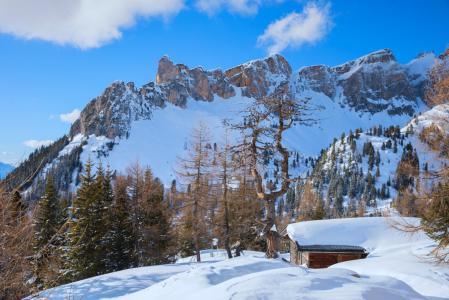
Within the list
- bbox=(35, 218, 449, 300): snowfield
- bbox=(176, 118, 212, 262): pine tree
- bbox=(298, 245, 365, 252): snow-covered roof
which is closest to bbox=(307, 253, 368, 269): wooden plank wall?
bbox=(298, 245, 365, 252): snow-covered roof

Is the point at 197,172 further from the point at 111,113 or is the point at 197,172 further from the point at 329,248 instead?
the point at 111,113

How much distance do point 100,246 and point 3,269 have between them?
14125 millimetres

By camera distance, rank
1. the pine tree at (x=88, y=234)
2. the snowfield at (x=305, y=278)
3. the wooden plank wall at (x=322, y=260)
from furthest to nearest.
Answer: the pine tree at (x=88, y=234) → the wooden plank wall at (x=322, y=260) → the snowfield at (x=305, y=278)

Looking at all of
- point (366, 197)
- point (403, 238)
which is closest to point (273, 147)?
point (403, 238)

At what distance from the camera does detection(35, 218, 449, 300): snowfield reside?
4176 millimetres

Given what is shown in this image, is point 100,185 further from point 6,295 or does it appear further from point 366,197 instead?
point 366,197

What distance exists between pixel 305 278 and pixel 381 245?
11.5 metres

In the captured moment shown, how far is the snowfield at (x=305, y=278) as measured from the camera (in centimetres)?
418

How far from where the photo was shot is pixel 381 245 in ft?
43.7

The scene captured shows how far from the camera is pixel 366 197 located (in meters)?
107

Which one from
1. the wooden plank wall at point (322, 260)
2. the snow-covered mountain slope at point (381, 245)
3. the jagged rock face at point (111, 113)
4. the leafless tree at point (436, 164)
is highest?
the jagged rock face at point (111, 113)

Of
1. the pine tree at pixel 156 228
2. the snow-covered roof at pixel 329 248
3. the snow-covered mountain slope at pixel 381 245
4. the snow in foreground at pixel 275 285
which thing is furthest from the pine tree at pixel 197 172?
the snow in foreground at pixel 275 285

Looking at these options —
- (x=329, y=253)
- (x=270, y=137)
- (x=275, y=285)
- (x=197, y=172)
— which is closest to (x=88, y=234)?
(x=197, y=172)

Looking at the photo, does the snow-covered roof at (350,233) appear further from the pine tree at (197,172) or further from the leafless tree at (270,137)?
the pine tree at (197,172)
